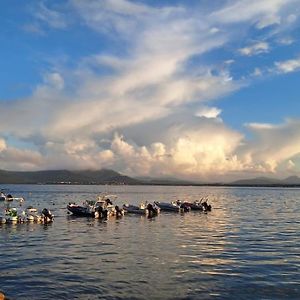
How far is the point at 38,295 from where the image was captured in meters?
28.1

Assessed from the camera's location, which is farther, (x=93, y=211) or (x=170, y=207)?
(x=170, y=207)

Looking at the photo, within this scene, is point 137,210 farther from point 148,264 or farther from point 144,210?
point 148,264

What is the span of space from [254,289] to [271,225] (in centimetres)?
4515

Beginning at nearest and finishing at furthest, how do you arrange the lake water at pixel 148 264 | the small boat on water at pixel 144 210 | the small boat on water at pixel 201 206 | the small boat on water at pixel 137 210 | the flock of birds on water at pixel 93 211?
the lake water at pixel 148 264 < the flock of birds on water at pixel 93 211 < the small boat on water at pixel 144 210 < the small boat on water at pixel 137 210 < the small boat on water at pixel 201 206

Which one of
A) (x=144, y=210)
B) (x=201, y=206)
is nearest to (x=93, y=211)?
(x=144, y=210)

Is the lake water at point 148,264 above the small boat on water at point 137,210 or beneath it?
beneath

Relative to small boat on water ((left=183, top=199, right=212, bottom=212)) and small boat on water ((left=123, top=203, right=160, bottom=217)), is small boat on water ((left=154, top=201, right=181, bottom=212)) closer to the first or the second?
small boat on water ((left=183, top=199, right=212, bottom=212))

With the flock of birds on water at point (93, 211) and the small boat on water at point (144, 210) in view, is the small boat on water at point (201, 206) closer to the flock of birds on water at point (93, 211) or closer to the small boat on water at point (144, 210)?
the flock of birds on water at point (93, 211)

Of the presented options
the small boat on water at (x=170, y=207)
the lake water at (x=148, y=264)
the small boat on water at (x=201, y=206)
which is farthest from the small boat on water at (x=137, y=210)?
the lake water at (x=148, y=264)

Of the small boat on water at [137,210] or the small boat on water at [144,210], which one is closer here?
the small boat on water at [144,210]

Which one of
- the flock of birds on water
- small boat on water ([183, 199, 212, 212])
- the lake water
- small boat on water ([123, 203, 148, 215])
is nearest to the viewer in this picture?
the lake water

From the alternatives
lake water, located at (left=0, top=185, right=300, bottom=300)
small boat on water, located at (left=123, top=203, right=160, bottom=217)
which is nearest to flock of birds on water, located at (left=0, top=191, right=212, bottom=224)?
small boat on water, located at (left=123, top=203, right=160, bottom=217)

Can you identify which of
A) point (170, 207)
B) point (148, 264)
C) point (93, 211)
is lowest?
point (148, 264)

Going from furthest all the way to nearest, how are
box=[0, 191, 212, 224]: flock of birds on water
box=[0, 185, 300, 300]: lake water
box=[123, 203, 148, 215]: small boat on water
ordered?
box=[123, 203, 148, 215]: small boat on water → box=[0, 191, 212, 224]: flock of birds on water → box=[0, 185, 300, 300]: lake water
